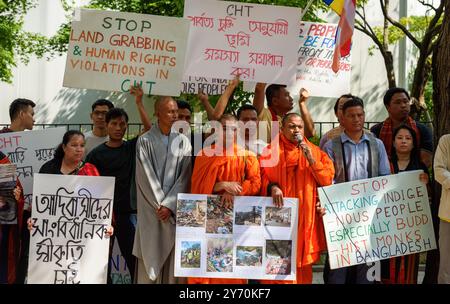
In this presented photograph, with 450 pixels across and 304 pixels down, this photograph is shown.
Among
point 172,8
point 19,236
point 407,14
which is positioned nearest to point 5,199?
point 19,236

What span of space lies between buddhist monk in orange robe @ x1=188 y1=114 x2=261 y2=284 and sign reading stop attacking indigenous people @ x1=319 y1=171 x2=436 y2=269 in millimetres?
577

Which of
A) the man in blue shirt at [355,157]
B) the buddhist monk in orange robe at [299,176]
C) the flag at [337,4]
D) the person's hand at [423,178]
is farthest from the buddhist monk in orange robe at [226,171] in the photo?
the flag at [337,4]

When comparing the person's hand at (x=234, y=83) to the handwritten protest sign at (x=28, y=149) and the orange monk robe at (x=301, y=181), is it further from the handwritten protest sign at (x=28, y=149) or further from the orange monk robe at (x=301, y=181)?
the handwritten protest sign at (x=28, y=149)

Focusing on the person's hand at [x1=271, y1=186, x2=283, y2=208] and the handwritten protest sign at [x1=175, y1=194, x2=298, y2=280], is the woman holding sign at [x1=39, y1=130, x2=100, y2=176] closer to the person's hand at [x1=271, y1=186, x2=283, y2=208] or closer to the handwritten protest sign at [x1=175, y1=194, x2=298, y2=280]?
the handwritten protest sign at [x1=175, y1=194, x2=298, y2=280]

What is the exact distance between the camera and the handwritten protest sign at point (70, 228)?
194 inches

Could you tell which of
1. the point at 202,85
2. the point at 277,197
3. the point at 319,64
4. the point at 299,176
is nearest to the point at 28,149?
the point at 202,85

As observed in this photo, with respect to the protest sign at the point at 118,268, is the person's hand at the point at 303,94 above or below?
above

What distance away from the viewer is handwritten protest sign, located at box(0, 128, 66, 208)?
221 inches

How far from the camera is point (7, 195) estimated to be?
5078mm

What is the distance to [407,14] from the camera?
52.8 ft

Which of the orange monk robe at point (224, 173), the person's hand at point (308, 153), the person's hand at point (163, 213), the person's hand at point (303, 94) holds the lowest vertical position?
the person's hand at point (163, 213)

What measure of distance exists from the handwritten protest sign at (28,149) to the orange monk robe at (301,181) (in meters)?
1.95

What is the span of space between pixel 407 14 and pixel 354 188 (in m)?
12.1

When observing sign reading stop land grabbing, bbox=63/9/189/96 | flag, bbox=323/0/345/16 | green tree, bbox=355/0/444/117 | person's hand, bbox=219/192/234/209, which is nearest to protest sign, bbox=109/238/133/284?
person's hand, bbox=219/192/234/209
